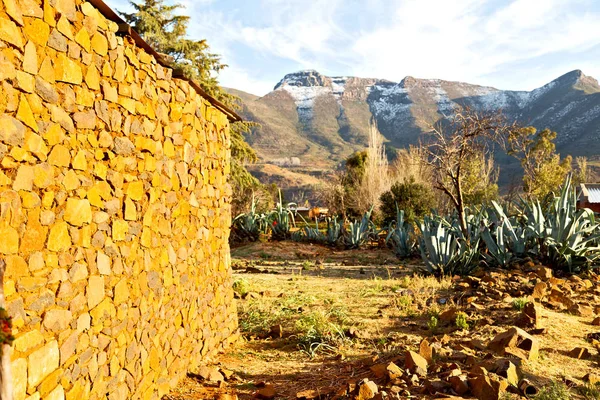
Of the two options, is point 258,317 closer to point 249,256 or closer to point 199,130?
point 199,130

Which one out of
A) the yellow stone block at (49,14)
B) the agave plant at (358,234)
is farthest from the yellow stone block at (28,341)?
the agave plant at (358,234)

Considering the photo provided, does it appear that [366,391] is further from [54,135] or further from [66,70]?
[66,70]

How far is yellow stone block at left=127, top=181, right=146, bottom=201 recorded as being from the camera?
312 cm

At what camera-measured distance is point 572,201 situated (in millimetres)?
8258

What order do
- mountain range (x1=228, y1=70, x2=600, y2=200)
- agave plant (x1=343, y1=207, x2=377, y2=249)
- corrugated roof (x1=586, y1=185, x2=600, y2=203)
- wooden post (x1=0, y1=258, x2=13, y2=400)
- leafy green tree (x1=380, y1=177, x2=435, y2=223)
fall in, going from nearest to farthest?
wooden post (x1=0, y1=258, x2=13, y2=400) → agave plant (x1=343, y1=207, x2=377, y2=249) → leafy green tree (x1=380, y1=177, x2=435, y2=223) → corrugated roof (x1=586, y1=185, x2=600, y2=203) → mountain range (x1=228, y1=70, x2=600, y2=200)

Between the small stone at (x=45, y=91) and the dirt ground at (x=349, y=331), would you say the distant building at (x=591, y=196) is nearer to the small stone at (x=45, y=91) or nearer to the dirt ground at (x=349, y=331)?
the dirt ground at (x=349, y=331)

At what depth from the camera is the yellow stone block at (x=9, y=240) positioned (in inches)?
78.5

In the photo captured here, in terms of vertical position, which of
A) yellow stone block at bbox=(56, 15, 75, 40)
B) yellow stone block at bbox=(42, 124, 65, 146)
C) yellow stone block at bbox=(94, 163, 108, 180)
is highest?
yellow stone block at bbox=(56, 15, 75, 40)

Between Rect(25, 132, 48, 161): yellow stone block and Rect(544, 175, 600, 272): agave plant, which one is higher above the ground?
Rect(25, 132, 48, 161): yellow stone block

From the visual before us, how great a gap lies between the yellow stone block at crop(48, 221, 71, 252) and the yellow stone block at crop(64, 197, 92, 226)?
0.17ft

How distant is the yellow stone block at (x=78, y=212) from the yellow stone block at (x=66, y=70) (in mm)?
627

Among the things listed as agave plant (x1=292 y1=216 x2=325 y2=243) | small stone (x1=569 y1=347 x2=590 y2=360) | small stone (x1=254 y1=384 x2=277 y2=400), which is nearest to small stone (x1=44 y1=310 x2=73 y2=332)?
small stone (x1=254 y1=384 x2=277 y2=400)

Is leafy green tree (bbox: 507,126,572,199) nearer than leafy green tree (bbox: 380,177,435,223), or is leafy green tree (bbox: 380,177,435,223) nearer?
leafy green tree (bbox: 380,177,435,223)

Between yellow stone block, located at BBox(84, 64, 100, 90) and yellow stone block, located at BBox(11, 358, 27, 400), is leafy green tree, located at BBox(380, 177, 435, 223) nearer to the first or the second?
yellow stone block, located at BBox(84, 64, 100, 90)
